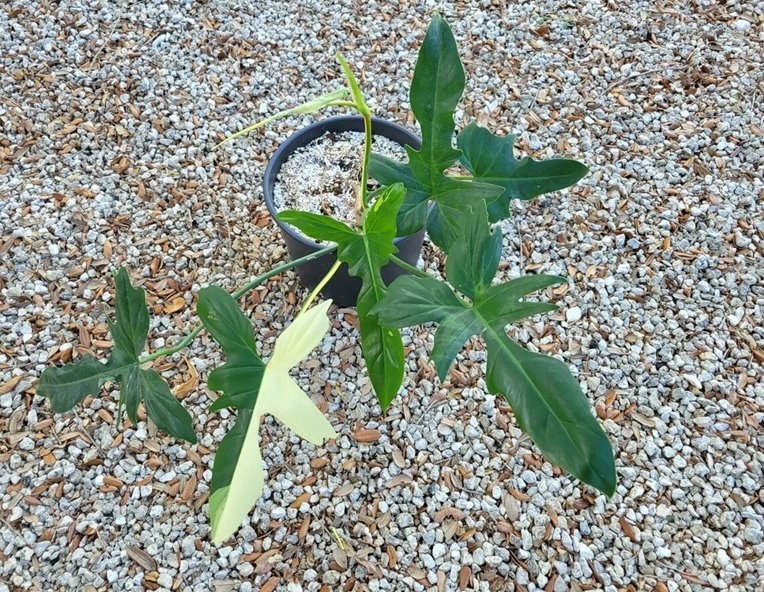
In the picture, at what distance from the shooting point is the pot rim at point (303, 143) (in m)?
1.58

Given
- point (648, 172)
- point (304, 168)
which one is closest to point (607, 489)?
point (304, 168)

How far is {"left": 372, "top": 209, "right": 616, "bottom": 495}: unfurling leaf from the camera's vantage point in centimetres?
91

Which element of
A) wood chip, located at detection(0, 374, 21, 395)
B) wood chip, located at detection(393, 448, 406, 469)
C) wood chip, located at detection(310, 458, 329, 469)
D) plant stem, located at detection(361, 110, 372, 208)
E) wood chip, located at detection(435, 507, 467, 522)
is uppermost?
plant stem, located at detection(361, 110, 372, 208)

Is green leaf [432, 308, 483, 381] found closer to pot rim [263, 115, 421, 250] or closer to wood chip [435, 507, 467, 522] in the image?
pot rim [263, 115, 421, 250]

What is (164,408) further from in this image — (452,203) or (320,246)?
(452,203)

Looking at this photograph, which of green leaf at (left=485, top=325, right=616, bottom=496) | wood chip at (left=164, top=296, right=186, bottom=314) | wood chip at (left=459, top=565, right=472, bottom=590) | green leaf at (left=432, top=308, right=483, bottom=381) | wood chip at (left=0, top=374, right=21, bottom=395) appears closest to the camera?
green leaf at (left=485, top=325, right=616, bottom=496)

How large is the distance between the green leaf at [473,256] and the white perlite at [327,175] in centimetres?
59

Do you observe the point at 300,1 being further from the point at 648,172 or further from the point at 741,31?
the point at 741,31

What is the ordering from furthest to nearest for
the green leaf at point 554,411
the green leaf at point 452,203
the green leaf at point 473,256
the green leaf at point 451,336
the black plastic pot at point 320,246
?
the black plastic pot at point 320,246 → the green leaf at point 452,203 → the green leaf at point 473,256 → the green leaf at point 451,336 → the green leaf at point 554,411

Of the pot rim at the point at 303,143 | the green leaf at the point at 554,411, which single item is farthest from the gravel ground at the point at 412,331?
the green leaf at the point at 554,411

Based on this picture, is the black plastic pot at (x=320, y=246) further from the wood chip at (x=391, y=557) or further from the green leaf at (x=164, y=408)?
the wood chip at (x=391, y=557)

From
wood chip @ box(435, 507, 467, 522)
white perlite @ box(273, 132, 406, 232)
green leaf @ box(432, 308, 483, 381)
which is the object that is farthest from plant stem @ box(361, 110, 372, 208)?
wood chip @ box(435, 507, 467, 522)

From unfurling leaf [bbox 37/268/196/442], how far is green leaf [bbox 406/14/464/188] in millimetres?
586

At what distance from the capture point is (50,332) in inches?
70.9
